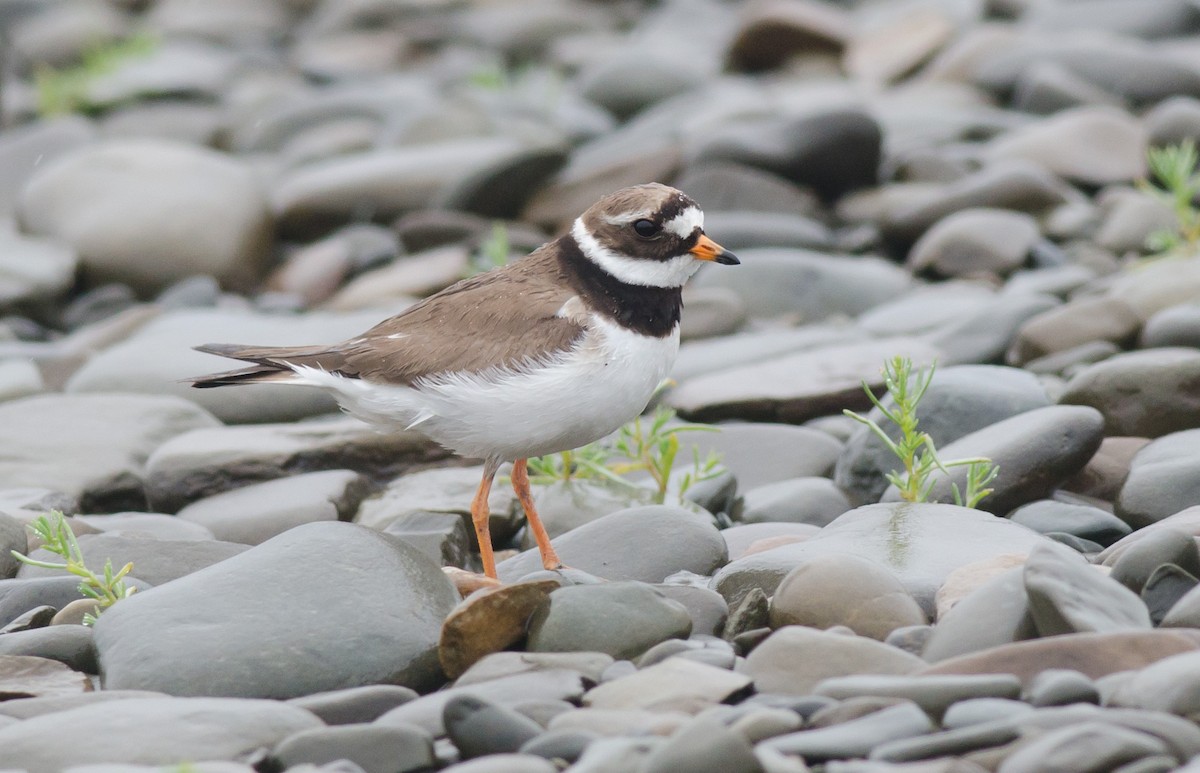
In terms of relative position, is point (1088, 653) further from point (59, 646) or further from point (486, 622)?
point (59, 646)

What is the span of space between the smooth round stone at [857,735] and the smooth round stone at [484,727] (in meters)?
0.70

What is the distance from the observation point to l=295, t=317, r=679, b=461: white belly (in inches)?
215

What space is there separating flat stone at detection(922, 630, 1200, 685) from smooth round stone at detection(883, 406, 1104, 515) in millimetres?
1935

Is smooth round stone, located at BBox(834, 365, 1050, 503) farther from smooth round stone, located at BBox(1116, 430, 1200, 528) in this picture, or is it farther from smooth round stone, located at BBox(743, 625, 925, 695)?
smooth round stone, located at BBox(743, 625, 925, 695)

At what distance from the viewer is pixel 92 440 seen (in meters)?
7.55

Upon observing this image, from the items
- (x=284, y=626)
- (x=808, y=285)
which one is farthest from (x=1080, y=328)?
(x=284, y=626)

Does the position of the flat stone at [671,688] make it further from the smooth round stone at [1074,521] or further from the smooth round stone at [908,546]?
the smooth round stone at [1074,521]

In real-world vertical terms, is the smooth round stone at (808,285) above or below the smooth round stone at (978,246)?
below

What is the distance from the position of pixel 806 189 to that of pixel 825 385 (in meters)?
4.71

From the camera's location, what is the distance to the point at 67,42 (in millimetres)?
20203

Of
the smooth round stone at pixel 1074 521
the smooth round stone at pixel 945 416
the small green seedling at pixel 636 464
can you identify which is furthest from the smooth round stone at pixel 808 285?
the smooth round stone at pixel 1074 521

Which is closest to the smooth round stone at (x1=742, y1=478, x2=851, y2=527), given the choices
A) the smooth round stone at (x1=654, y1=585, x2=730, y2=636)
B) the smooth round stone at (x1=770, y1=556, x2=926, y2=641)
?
the smooth round stone at (x1=654, y1=585, x2=730, y2=636)

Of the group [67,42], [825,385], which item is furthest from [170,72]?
[825,385]

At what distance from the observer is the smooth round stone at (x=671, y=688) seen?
4137 mm
